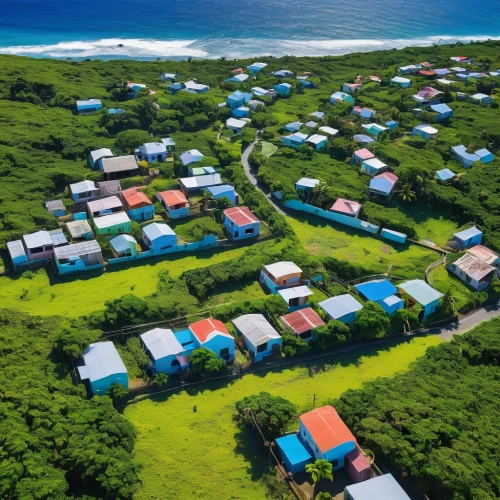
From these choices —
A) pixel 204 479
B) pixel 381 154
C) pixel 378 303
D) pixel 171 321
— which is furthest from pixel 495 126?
pixel 204 479

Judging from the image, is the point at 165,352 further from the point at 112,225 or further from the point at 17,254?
the point at 17,254

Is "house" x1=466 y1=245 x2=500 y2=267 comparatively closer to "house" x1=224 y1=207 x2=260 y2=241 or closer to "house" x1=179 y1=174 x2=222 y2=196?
"house" x1=224 y1=207 x2=260 y2=241

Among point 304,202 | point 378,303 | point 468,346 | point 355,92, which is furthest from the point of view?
point 355,92

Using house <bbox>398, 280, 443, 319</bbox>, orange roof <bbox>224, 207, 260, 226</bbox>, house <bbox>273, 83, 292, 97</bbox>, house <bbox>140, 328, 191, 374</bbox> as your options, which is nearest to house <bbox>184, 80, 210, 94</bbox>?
house <bbox>273, 83, 292, 97</bbox>

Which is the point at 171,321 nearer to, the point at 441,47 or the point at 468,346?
the point at 468,346

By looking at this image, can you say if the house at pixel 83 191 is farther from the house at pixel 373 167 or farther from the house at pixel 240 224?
the house at pixel 373 167

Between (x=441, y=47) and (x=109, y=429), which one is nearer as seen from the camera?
(x=109, y=429)
